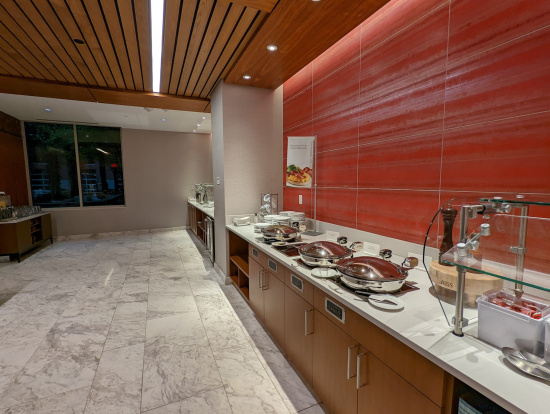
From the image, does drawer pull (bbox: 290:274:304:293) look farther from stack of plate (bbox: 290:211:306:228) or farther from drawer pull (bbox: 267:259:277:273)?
stack of plate (bbox: 290:211:306:228)

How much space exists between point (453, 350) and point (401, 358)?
20 centimetres

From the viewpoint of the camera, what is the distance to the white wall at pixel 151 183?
6.59 meters

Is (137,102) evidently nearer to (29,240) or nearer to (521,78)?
(29,240)

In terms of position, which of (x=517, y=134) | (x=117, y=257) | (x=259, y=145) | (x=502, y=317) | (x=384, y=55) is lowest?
(x=117, y=257)

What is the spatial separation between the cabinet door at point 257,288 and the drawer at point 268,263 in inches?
→ 2.5

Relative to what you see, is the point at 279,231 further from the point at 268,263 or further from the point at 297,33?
the point at 297,33

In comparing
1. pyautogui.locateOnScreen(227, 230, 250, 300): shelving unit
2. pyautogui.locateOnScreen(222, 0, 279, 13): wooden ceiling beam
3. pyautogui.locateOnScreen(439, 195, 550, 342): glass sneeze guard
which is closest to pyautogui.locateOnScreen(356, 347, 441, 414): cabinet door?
pyautogui.locateOnScreen(439, 195, 550, 342): glass sneeze guard

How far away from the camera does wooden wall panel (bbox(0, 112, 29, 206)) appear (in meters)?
5.11

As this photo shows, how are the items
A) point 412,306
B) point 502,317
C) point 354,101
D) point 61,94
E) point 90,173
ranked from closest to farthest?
point 502,317 → point 412,306 → point 354,101 → point 61,94 → point 90,173

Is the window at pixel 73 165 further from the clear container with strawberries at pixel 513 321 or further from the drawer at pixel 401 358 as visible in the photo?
the clear container with strawberries at pixel 513 321

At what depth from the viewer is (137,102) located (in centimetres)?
412

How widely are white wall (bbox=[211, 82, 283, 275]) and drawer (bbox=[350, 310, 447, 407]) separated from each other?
239cm

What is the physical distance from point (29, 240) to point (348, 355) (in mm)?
6200

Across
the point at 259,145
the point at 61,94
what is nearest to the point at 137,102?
the point at 61,94
